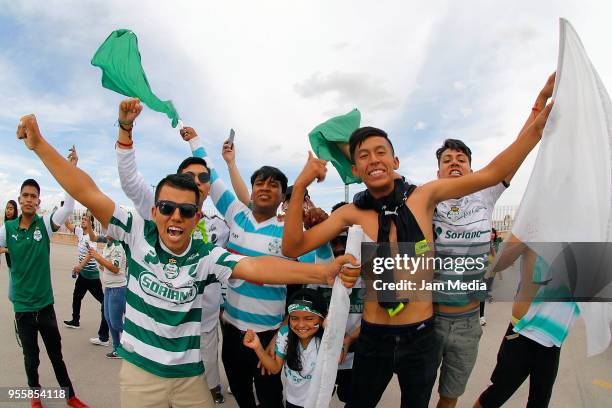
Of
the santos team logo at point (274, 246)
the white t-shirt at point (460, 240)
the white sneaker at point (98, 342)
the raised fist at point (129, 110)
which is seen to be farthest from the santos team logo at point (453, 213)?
the white sneaker at point (98, 342)

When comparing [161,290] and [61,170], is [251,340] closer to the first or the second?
[161,290]

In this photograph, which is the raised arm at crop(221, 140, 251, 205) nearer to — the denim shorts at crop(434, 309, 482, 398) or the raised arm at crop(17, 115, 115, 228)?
the raised arm at crop(17, 115, 115, 228)

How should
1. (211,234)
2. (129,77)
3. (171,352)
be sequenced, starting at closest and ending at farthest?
1. (171,352)
2. (129,77)
3. (211,234)

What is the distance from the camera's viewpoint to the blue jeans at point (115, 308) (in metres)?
4.21

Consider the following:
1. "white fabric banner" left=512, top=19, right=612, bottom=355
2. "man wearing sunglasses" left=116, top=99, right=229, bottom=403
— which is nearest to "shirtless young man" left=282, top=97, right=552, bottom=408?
"white fabric banner" left=512, top=19, right=612, bottom=355

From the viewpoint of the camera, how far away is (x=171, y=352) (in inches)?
70.4

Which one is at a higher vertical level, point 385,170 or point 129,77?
point 129,77

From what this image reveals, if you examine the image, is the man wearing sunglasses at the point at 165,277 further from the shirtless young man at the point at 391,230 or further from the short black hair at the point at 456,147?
the short black hair at the point at 456,147

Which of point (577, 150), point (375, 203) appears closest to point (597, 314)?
point (577, 150)

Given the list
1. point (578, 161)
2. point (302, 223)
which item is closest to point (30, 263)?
point (302, 223)

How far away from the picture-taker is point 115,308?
13.9 ft

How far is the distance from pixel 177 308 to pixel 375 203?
1206mm

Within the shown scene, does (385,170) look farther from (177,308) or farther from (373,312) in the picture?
(177,308)

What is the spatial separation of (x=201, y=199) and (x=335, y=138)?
3.29 ft
